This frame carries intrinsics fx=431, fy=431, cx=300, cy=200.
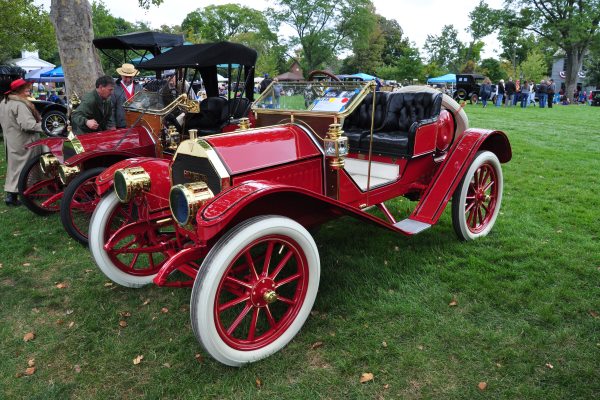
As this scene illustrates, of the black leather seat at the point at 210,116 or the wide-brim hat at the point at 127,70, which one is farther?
the wide-brim hat at the point at 127,70

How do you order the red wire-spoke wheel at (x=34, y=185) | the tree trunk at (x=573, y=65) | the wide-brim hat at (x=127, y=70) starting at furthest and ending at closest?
the tree trunk at (x=573, y=65) → the wide-brim hat at (x=127, y=70) → the red wire-spoke wheel at (x=34, y=185)

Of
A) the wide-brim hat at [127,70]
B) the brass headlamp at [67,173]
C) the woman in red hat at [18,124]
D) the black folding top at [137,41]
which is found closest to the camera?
the brass headlamp at [67,173]

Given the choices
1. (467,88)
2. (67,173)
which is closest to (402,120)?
(67,173)

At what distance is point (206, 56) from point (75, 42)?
3244 mm

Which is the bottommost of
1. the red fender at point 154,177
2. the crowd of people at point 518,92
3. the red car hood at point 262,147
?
the red fender at point 154,177

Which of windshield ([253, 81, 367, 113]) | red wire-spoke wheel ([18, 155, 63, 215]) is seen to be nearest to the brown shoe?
red wire-spoke wheel ([18, 155, 63, 215])

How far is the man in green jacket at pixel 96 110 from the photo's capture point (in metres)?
5.32

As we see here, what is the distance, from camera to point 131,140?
16.8 feet

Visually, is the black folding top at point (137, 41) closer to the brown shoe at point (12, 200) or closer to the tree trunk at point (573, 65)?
the brown shoe at point (12, 200)

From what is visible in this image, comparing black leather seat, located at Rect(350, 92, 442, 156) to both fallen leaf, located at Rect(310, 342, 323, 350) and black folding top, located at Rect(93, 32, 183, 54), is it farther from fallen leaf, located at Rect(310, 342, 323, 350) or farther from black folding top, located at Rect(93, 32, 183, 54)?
black folding top, located at Rect(93, 32, 183, 54)

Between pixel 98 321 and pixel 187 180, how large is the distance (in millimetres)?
1209

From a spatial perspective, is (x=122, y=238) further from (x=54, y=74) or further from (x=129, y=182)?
(x=54, y=74)

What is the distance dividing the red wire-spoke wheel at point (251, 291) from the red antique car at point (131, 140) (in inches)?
92.8

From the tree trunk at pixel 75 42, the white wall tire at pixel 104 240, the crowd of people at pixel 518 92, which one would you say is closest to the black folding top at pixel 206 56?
the tree trunk at pixel 75 42
